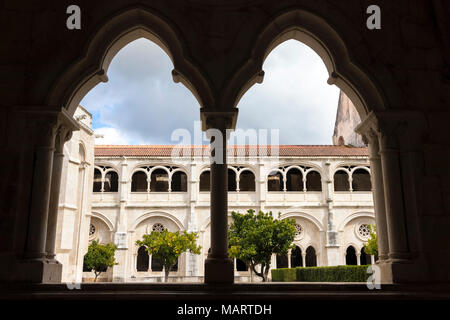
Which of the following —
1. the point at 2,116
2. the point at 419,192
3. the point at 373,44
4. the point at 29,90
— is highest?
the point at 373,44

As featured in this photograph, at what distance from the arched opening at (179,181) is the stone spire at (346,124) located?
11.9 meters

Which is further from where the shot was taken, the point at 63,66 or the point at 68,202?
the point at 68,202

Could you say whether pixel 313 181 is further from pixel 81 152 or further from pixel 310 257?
pixel 81 152

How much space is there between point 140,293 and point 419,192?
7.48 feet

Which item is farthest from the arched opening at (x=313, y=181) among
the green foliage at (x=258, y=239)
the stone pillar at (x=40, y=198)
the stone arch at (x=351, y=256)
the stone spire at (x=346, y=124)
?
the stone pillar at (x=40, y=198)

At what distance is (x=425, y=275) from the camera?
2961 millimetres

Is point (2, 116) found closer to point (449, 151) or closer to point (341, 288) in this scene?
point (341, 288)

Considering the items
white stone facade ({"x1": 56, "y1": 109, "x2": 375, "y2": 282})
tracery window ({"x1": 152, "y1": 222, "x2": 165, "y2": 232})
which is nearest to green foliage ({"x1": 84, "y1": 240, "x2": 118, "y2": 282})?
white stone facade ({"x1": 56, "y1": 109, "x2": 375, "y2": 282})

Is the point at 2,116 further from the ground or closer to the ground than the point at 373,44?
closer to the ground

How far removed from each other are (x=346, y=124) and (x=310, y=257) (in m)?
10.0

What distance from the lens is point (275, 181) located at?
27.4 metres

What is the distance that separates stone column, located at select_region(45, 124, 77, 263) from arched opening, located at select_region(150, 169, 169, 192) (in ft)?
77.4

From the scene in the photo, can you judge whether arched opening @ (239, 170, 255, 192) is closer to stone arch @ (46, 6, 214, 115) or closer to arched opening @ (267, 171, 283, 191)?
arched opening @ (267, 171, 283, 191)
